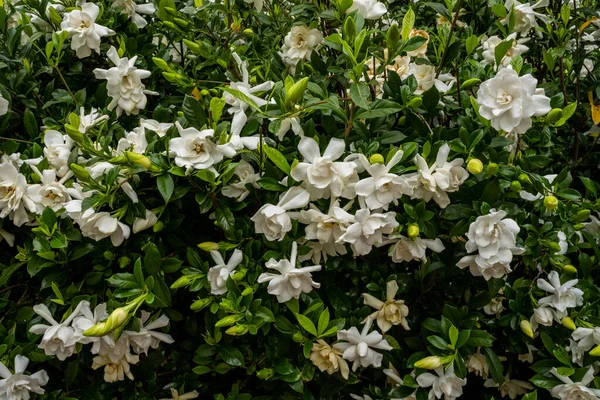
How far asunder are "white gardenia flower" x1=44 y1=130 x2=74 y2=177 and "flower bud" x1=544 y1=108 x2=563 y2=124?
121 centimetres

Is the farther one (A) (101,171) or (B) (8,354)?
(B) (8,354)

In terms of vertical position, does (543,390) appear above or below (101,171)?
below

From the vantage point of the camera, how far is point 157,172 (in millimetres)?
1304

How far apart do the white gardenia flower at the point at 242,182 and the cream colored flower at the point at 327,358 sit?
0.40 metres

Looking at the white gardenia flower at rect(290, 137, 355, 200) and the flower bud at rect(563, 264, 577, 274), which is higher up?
the white gardenia flower at rect(290, 137, 355, 200)

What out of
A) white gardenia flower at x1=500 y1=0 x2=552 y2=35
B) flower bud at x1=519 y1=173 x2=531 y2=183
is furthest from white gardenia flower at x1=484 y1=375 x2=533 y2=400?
white gardenia flower at x1=500 y1=0 x2=552 y2=35

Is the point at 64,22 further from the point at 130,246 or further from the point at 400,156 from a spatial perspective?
the point at 400,156

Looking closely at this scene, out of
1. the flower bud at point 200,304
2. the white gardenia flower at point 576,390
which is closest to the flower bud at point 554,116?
the white gardenia flower at point 576,390

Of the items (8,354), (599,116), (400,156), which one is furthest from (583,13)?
(8,354)

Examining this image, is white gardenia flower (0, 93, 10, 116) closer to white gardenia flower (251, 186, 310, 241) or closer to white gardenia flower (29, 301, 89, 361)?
white gardenia flower (29, 301, 89, 361)

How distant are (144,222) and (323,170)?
45 cm

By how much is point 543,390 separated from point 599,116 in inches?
35.1

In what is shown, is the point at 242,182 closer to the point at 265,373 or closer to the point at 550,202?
the point at 265,373

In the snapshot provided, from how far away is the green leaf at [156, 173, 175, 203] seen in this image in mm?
1271
